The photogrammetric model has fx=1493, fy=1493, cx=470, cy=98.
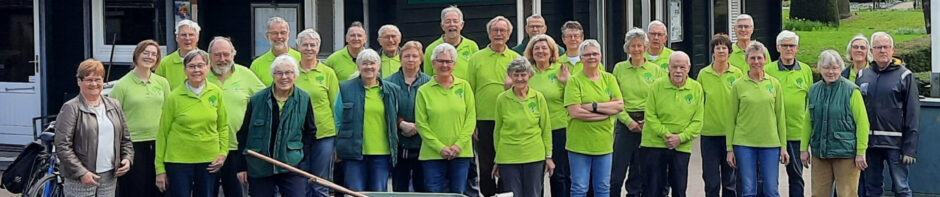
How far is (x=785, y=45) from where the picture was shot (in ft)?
36.7

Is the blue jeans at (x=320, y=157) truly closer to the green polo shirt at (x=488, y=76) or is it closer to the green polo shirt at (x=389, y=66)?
the green polo shirt at (x=389, y=66)

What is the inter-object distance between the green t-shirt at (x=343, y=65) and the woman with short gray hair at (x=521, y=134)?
1261 millimetres

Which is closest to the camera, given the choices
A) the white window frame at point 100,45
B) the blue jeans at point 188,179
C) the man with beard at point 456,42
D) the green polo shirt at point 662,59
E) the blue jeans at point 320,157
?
the blue jeans at point 188,179

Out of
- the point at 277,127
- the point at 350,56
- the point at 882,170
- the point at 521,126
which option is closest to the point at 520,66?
the point at 521,126

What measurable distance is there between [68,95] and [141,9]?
110 centimetres

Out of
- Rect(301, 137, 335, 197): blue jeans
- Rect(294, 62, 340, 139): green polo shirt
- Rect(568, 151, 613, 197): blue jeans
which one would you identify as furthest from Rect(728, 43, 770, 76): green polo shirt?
Rect(301, 137, 335, 197): blue jeans

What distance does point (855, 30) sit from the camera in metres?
37.0

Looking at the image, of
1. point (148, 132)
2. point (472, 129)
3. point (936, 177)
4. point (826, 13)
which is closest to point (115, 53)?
point (148, 132)

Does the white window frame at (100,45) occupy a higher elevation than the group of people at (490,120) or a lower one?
higher

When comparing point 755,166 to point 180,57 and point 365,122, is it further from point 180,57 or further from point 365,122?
point 180,57

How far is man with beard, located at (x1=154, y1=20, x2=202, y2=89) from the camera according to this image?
1070 cm

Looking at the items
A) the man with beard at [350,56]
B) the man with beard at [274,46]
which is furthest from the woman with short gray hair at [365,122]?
the man with beard at [274,46]

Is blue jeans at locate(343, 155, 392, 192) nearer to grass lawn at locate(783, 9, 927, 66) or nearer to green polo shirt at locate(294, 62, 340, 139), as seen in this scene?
green polo shirt at locate(294, 62, 340, 139)

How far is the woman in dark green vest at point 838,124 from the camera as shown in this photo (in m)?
10.6
